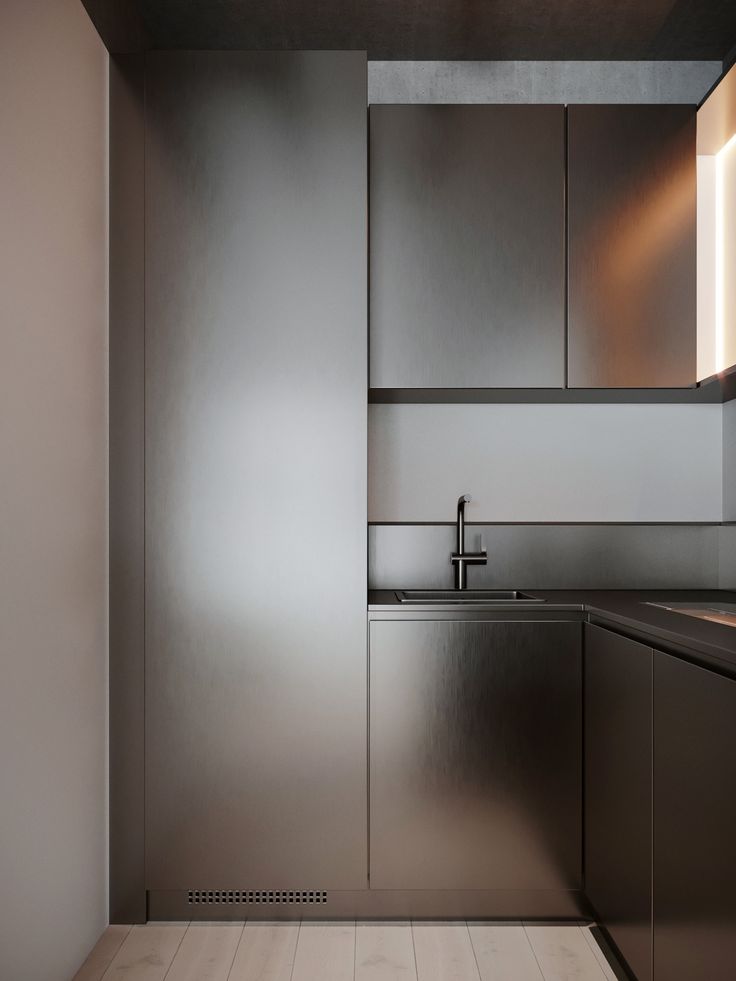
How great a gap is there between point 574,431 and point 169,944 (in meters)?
2.07

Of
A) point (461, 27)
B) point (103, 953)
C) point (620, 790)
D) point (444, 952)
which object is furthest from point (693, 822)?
point (461, 27)

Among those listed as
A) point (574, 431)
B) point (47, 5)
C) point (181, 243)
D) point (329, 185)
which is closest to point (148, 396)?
point (181, 243)

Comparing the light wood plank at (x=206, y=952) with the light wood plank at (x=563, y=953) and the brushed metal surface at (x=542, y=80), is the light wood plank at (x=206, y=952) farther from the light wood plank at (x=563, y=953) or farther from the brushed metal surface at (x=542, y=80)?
the brushed metal surface at (x=542, y=80)

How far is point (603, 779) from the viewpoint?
2006 millimetres

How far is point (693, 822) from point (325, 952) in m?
1.11

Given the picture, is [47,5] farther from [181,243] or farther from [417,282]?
[417,282]

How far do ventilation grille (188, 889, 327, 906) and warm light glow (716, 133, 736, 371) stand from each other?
81.7 inches

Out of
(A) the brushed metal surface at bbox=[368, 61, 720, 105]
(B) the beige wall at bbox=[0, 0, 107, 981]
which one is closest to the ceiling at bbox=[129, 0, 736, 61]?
(A) the brushed metal surface at bbox=[368, 61, 720, 105]

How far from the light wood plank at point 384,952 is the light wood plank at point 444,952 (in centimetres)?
2

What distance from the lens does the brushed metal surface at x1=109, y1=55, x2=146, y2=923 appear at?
7.17ft

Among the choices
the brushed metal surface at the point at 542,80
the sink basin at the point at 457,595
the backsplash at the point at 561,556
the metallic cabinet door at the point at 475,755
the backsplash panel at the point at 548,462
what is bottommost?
the metallic cabinet door at the point at 475,755

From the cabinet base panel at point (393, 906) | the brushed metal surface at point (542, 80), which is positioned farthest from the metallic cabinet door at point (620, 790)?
the brushed metal surface at point (542, 80)

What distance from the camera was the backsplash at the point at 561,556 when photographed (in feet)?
8.81

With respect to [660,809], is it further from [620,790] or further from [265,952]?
[265,952]
